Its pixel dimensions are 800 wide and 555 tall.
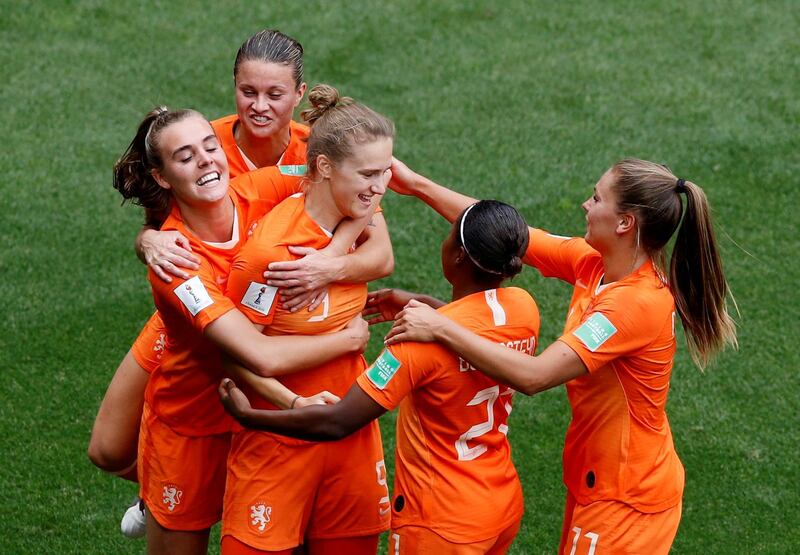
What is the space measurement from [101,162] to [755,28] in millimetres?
6253

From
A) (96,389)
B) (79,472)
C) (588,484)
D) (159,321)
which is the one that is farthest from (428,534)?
(96,389)

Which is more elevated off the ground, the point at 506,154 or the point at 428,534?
the point at 428,534

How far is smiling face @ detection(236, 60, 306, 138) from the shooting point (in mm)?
4910

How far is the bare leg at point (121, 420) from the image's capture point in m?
5.13

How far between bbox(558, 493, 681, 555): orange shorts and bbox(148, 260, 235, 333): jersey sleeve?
4.97 ft

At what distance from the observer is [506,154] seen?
9.34m

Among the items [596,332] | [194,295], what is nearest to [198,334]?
[194,295]

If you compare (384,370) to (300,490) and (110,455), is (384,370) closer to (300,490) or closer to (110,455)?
(300,490)

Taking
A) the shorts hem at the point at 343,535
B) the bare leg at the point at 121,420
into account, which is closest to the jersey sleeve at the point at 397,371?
the shorts hem at the point at 343,535

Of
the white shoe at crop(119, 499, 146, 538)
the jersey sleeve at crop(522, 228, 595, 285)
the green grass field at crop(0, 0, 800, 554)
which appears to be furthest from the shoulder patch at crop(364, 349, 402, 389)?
the green grass field at crop(0, 0, 800, 554)

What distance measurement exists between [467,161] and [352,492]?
5290mm

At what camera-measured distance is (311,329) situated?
13.6ft

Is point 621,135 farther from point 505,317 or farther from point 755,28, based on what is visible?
point 505,317

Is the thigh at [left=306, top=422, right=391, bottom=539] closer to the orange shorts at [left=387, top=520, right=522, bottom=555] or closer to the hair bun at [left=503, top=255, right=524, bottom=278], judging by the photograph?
the orange shorts at [left=387, top=520, right=522, bottom=555]
